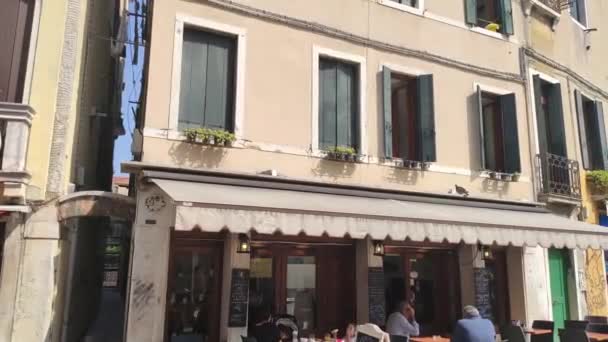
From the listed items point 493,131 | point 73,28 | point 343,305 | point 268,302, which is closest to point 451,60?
point 493,131

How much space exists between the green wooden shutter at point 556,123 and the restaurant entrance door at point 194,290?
32.7 ft

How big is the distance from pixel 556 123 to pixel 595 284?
4.57 m

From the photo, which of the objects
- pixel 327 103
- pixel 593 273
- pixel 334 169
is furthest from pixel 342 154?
pixel 593 273

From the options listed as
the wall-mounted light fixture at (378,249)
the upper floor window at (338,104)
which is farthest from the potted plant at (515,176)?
the upper floor window at (338,104)

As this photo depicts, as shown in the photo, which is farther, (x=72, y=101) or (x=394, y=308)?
(x=394, y=308)

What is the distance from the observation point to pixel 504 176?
12.5 metres

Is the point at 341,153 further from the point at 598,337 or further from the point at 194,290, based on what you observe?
the point at 598,337

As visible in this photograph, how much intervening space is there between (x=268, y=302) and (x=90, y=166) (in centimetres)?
600

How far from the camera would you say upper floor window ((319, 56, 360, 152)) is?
10.5 meters

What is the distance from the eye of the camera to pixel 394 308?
11.0 metres

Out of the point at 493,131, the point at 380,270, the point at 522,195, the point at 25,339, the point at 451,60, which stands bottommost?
the point at 25,339

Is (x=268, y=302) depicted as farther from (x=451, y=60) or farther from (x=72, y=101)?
(x=451, y=60)

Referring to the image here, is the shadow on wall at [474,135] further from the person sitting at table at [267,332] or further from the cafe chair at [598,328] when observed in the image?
the person sitting at table at [267,332]

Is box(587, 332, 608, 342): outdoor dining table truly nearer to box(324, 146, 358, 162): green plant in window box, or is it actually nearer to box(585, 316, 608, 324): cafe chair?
box(585, 316, 608, 324): cafe chair
